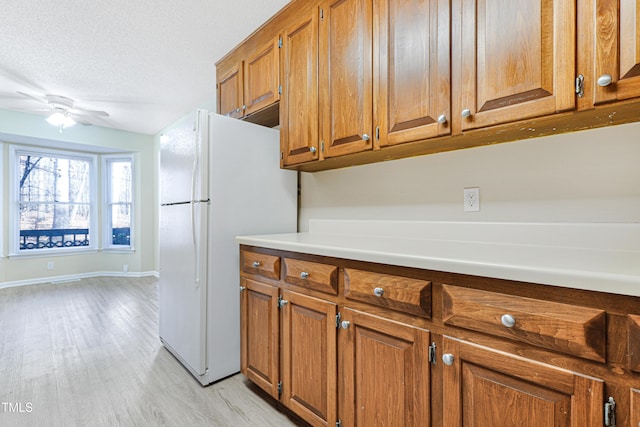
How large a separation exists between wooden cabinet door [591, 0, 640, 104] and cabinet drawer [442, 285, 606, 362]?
0.68m

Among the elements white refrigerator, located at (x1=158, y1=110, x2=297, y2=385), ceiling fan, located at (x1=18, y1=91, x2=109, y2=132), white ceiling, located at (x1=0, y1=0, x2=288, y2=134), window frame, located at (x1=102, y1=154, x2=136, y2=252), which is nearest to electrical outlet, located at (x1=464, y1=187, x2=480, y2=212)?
white refrigerator, located at (x1=158, y1=110, x2=297, y2=385)

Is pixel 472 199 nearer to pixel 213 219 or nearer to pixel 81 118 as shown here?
pixel 213 219

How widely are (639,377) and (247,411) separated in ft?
5.37

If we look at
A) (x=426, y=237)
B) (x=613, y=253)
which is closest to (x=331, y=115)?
(x=426, y=237)

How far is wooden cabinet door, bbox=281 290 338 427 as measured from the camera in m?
1.28

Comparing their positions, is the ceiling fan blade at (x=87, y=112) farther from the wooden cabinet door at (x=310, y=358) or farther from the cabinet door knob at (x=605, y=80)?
Answer: the cabinet door knob at (x=605, y=80)

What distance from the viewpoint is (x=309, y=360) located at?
1383mm

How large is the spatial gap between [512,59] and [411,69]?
15.6 inches

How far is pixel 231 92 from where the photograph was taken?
97.4 inches

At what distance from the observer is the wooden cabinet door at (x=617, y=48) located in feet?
2.85

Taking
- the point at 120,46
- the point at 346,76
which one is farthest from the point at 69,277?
the point at 346,76

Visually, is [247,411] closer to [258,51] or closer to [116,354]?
[116,354]

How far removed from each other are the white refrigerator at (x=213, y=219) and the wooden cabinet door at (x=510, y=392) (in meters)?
1.41

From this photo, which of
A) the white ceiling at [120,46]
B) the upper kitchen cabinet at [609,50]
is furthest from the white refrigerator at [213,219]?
the upper kitchen cabinet at [609,50]
